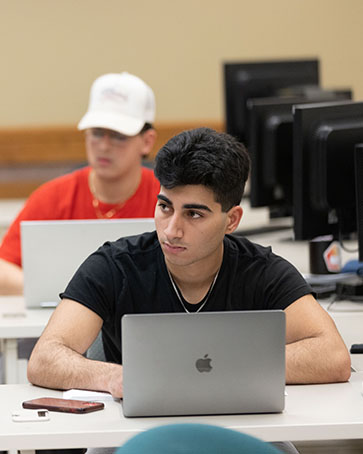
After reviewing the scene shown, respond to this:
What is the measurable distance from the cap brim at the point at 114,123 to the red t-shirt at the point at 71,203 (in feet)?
0.62

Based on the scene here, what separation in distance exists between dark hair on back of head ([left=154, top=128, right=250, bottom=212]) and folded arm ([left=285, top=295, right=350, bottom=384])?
36 cm

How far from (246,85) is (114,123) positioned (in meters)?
1.39

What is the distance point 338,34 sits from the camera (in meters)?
6.64

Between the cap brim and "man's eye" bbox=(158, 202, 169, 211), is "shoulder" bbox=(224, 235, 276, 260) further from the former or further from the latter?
the cap brim

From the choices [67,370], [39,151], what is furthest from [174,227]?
[39,151]

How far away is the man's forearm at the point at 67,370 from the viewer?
2098 millimetres

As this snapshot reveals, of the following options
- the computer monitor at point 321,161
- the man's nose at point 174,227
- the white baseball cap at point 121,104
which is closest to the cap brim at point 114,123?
the white baseball cap at point 121,104

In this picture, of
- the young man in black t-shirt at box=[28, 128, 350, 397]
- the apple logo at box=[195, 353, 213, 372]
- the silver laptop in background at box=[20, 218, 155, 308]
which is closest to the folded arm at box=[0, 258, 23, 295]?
the silver laptop in background at box=[20, 218, 155, 308]

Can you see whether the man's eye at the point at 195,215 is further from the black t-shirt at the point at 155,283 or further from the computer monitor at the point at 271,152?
the computer monitor at the point at 271,152

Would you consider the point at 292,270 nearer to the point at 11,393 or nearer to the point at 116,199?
the point at 11,393

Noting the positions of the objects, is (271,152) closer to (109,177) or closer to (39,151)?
(109,177)

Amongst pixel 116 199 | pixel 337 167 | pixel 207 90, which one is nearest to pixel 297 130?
pixel 337 167

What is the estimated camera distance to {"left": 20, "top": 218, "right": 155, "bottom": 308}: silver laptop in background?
2877 millimetres

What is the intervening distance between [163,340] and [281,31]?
5002 mm
